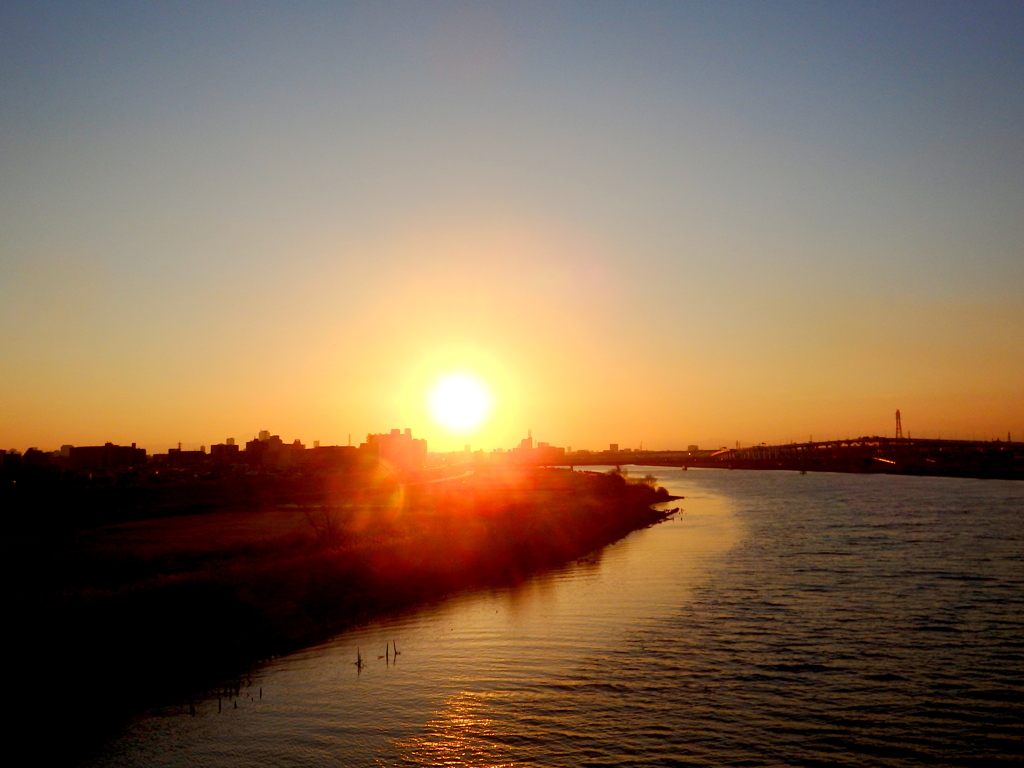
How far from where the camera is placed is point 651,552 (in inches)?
2136

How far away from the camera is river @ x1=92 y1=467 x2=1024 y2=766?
59.2 ft

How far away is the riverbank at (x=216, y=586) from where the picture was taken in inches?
922

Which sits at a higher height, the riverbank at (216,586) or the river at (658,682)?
the riverbank at (216,586)

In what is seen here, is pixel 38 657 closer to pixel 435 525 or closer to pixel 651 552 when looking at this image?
pixel 435 525

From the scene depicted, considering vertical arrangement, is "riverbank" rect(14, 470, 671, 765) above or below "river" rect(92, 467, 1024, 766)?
above

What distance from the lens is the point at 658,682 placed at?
22.7 meters

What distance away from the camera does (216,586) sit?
99.6 ft

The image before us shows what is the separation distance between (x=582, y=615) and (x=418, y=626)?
696 centimetres

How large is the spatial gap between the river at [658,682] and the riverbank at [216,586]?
1.98 meters

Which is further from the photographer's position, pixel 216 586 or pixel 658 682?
pixel 216 586

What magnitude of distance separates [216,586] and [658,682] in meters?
17.6

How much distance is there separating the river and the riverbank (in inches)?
78.0

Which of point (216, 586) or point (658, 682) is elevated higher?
point (216, 586)

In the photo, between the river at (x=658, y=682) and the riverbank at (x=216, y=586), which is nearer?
the river at (x=658, y=682)
